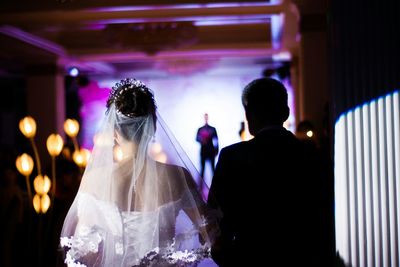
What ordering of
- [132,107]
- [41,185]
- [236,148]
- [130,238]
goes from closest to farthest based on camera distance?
[236,148] → [130,238] → [132,107] → [41,185]

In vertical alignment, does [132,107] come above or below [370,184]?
above

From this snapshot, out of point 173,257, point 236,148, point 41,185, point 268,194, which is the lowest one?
point 173,257

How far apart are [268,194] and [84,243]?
101 cm

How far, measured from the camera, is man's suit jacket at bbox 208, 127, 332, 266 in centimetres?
220

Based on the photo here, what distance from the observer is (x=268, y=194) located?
2.21 metres

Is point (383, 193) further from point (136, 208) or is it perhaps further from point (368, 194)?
point (136, 208)

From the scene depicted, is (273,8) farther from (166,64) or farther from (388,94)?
(388,94)

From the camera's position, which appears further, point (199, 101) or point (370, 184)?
point (199, 101)

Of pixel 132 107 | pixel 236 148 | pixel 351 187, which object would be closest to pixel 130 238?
pixel 132 107

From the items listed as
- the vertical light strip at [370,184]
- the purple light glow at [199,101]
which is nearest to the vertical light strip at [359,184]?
the vertical light strip at [370,184]

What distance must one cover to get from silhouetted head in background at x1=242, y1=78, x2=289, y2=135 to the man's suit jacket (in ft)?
0.13

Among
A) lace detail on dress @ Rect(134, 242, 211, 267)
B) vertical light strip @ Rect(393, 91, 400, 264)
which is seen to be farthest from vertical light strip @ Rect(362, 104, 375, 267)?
lace detail on dress @ Rect(134, 242, 211, 267)

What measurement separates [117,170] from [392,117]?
4.58 ft

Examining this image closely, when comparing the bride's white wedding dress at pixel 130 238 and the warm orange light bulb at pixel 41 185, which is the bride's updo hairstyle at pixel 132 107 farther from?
the warm orange light bulb at pixel 41 185
